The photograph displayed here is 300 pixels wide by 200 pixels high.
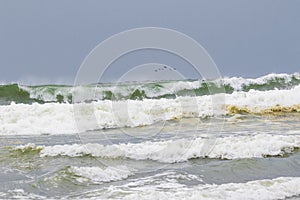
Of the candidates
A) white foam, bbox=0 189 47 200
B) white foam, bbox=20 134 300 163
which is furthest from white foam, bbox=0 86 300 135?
white foam, bbox=0 189 47 200

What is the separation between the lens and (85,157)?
834 centimetres

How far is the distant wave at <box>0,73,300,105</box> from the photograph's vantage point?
21047 mm

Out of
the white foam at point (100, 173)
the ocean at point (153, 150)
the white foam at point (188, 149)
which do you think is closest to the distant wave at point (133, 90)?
the ocean at point (153, 150)

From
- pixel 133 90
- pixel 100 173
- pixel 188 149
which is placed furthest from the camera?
pixel 133 90

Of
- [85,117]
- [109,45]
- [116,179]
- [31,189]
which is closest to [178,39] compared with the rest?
[109,45]

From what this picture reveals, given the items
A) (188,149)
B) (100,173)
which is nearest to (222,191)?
(100,173)

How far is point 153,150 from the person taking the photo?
28.6 feet

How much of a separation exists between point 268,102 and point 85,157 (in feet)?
33.9

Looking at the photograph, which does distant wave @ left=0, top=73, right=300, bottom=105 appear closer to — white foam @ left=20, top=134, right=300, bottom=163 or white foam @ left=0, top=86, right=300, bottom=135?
white foam @ left=0, top=86, right=300, bottom=135

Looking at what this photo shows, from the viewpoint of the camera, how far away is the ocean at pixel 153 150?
615cm

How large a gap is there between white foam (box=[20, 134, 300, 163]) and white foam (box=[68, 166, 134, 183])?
109 cm

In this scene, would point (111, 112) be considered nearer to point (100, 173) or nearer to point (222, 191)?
point (100, 173)

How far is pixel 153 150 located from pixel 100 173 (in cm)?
192

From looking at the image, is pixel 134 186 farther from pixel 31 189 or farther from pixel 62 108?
pixel 62 108
